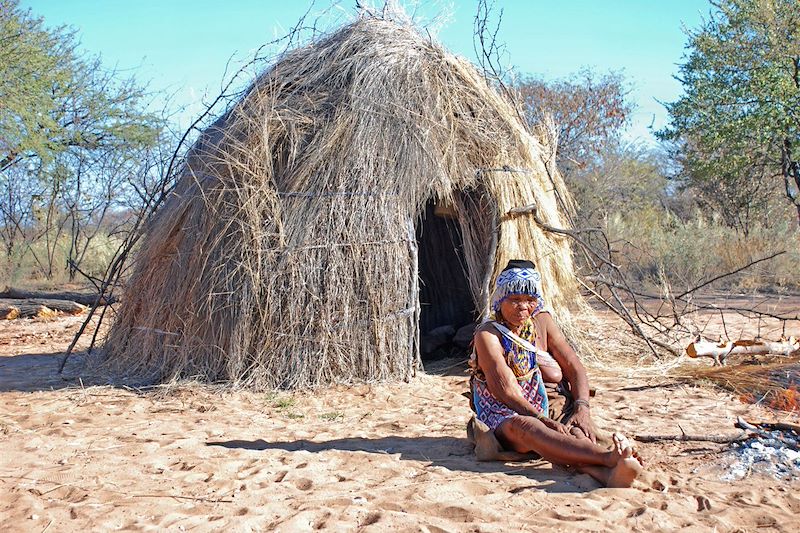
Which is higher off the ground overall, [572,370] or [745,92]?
[745,92]

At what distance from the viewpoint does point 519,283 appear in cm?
380

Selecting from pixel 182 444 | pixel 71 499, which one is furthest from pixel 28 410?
pixel 71 499

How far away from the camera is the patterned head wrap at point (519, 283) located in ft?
12.5

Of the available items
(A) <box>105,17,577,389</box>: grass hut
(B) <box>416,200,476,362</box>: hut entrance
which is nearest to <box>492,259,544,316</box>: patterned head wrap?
(A) <box>105,17,577,389</box>: grass hut

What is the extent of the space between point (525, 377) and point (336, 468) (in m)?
1.03

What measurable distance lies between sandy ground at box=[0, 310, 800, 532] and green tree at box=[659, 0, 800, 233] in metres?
8.54

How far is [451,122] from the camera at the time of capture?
643 cm

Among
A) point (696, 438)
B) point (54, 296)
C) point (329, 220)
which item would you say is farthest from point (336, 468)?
point (54, 296)

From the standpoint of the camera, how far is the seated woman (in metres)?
3.53

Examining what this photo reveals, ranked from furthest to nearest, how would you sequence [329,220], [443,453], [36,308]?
[36,308], [329,220], [443,453]

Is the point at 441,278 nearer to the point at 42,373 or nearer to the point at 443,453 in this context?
the point at 42,373

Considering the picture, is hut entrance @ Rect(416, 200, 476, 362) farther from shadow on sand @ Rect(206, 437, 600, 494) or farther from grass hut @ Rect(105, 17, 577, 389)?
shadow on sand @ Rect(206, 437, 600, 494)

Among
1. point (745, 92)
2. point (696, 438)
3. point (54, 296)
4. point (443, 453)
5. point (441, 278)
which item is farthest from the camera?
point (745, 92)

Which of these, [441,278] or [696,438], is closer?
[696,438]
